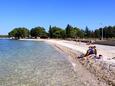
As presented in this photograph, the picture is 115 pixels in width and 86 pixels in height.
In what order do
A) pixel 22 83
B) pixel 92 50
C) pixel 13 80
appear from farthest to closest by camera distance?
1. pixel 92 50
2. pixel 13 80
3. pixel 22 83

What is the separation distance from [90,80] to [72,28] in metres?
179

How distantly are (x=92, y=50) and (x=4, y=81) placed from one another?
16556 mm

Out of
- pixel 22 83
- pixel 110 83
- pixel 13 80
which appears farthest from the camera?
pixel 13 80

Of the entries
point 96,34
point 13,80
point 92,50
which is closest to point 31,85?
point 13,80

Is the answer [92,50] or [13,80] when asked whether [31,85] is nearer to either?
[13,80]

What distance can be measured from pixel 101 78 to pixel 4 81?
21.0ft

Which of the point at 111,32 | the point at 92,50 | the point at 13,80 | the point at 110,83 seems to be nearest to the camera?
the point at 110,83

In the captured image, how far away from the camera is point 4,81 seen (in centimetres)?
1967

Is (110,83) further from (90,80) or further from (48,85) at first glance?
(48,85)

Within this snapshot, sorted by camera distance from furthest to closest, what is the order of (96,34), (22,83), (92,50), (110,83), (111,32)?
(96,34), (111,32), (92,50), (22,83), (110,83)

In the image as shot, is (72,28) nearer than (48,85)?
No

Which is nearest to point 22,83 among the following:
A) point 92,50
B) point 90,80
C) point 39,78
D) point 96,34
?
point 39,78

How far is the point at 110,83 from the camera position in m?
17.4

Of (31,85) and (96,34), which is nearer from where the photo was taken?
(31,85)
